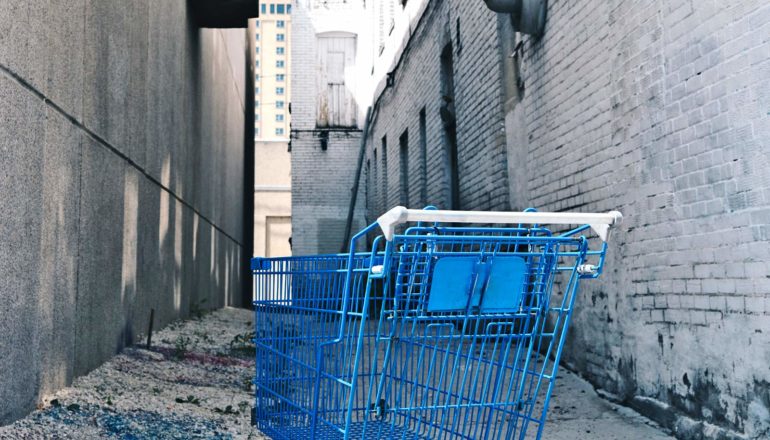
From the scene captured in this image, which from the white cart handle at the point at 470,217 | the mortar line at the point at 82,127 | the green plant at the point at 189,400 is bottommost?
the green plant at the point at 189,400

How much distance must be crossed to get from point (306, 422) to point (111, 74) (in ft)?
10.7

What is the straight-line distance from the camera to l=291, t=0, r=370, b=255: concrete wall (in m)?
18.8

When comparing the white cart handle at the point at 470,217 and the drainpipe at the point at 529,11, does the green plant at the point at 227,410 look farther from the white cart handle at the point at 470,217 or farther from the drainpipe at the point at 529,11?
the drainpipe at the point at 529,11

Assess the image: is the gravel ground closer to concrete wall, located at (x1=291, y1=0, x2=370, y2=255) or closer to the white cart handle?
the white cart handle

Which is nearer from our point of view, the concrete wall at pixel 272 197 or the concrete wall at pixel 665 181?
the concrete wall at pixel 665 181

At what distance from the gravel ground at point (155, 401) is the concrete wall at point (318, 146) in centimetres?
1199

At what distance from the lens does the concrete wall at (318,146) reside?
1883 cm

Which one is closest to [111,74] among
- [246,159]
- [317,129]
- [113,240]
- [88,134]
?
[88,134]

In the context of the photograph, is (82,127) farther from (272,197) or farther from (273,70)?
(273,70)

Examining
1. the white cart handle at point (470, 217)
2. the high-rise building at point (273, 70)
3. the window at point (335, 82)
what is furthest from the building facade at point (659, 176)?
the high-rise building at point (273, 70)

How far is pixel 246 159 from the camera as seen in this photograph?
69.6 ft

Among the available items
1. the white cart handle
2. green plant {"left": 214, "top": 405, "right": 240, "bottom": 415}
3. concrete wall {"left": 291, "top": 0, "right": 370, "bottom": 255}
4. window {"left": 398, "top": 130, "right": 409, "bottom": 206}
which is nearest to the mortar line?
green plant {"left": 214, "top": 405, "right": 240, "bottom": 415}

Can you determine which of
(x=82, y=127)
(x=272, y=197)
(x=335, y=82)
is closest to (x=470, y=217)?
(x=82, y=127)

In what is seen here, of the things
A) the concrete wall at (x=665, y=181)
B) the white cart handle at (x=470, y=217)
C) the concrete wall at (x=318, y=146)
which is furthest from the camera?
the concrete wall at (x=318, y=146)
